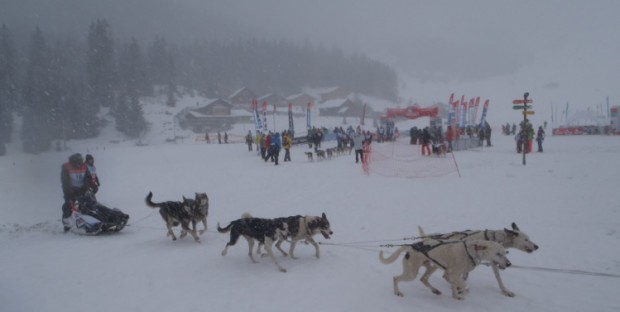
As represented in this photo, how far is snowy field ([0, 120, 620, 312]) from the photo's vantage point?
515 cm

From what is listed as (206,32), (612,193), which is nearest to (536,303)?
(612,193)

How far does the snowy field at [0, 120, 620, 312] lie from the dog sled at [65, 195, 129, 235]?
254 millimetres

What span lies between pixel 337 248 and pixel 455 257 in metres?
2.83

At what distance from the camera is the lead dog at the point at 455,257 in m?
4.64

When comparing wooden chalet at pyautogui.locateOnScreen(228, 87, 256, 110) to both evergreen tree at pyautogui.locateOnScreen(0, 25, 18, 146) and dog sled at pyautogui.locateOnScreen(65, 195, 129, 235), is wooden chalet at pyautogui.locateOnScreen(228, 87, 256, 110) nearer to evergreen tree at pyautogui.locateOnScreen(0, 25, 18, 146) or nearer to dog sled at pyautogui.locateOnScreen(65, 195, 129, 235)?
evergreen tree at pyautogui.locateOnScreen(0, 25, 18, 146)

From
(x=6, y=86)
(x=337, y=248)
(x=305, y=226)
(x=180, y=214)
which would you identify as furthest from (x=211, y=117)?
(x=305, y=226)

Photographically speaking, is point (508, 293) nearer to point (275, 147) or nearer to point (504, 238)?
point (504, 238)

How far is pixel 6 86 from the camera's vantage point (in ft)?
141

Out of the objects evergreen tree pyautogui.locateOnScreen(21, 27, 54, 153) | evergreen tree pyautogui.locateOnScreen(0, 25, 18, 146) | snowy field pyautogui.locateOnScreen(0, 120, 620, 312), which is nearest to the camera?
snowy field pyautogui.locateOnScreen(0, 120, 620, 312)

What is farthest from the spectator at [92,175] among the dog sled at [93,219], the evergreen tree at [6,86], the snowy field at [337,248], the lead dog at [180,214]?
the evergreen tree at [6,86]

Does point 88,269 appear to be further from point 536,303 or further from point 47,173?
point 47,173

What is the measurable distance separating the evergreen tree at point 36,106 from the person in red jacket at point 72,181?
27631 millimetres

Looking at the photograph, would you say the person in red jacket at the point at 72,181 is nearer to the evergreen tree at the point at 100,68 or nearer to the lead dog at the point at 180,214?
the lead dog at the point at 180,214

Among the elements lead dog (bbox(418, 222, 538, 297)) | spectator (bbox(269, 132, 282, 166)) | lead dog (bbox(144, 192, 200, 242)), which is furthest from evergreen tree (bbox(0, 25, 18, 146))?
lead dog (bbox(418, 222, 538, 297))
